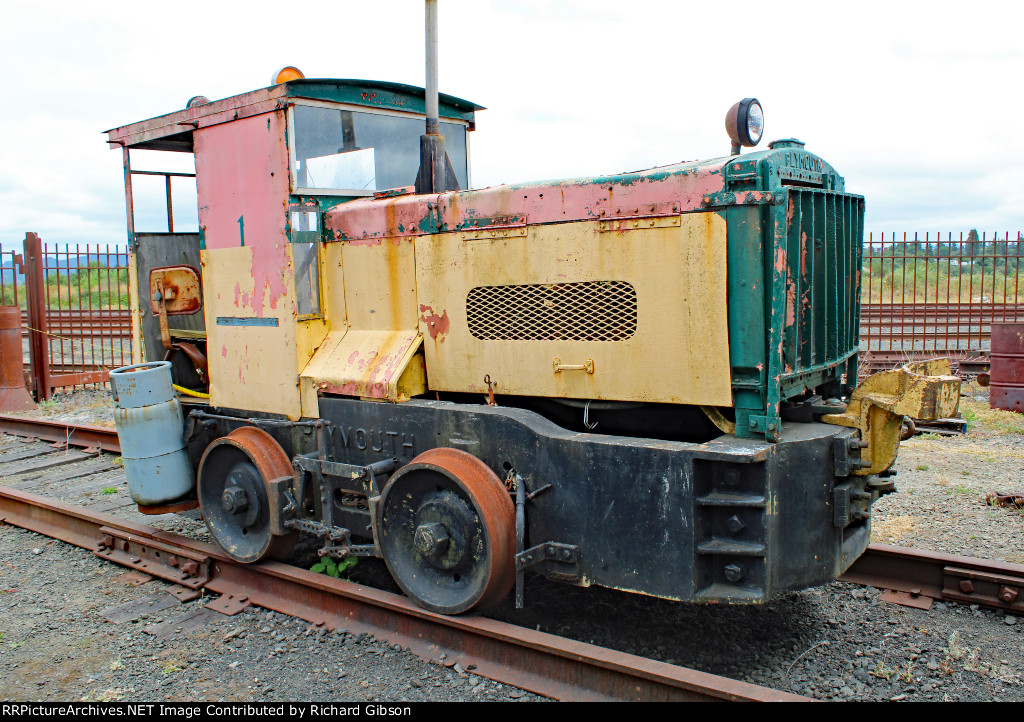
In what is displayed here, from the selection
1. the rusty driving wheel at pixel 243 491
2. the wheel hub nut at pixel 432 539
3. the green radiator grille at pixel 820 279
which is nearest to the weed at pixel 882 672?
the green radiator grille at pixel 820 279

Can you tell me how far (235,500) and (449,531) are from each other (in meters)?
1.67

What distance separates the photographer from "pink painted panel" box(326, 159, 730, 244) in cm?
352

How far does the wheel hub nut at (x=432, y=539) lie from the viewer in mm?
3896

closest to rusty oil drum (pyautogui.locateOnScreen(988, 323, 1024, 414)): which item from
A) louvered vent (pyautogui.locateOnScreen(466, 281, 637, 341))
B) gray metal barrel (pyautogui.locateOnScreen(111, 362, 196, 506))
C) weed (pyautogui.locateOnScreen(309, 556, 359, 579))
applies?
louvered vent (pyautogui.locateOnScreen(466, 281, 637, 341))

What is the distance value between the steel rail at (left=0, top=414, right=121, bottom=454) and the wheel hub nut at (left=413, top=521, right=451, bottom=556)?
5.77 m

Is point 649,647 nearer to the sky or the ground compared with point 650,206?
nearer to the ground

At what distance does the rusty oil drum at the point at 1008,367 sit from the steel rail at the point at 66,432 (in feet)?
34.0

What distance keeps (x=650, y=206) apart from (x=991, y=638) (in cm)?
273

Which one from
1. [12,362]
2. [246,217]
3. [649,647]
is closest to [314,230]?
[246,217]

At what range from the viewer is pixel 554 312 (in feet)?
13.1

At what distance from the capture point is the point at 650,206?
3.60m

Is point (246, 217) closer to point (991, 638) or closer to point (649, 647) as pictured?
point (649, 647)

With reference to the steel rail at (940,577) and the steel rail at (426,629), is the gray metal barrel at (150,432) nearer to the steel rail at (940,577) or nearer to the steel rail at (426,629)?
the steel rail at (426,629)

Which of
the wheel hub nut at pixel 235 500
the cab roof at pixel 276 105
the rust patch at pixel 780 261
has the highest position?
the cab roof at pixel 276 105
